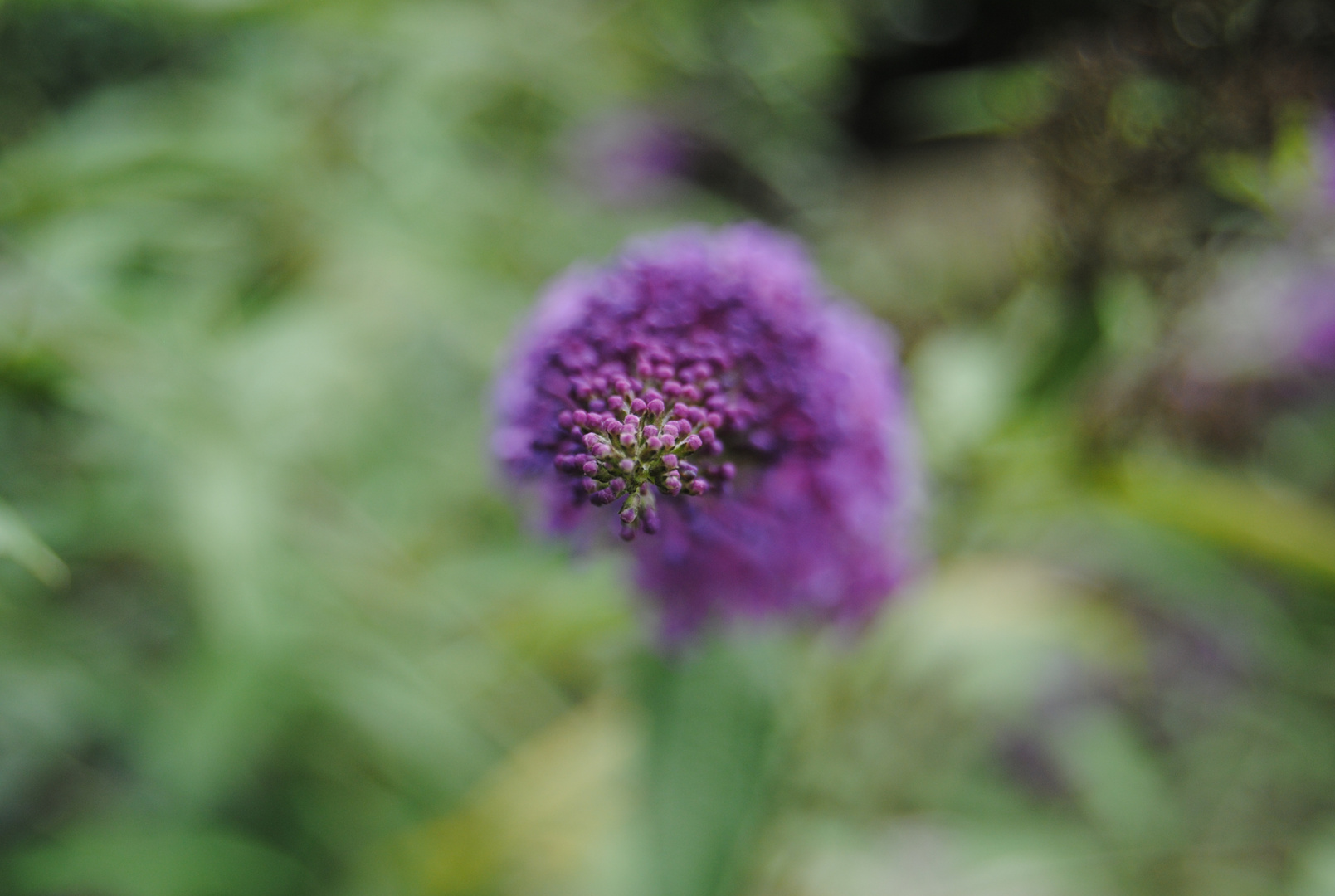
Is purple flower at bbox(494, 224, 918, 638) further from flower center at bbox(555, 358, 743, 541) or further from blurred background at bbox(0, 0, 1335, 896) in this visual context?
blurred background at bbox(0, 0, 1335, 896)

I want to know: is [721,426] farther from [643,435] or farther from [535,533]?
[535,533]

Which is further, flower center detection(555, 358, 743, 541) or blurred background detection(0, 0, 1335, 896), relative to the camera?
blurred background detection(0, 0, 1335, 896)

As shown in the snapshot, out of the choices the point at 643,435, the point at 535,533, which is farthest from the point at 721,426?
the point at 535,533

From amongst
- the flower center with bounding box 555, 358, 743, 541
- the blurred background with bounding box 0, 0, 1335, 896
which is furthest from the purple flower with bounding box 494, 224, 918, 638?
the blurred background with bounding box 0, 0, 1335, 896

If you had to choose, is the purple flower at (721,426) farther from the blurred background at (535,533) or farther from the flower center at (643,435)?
the blurred background at (535,533)

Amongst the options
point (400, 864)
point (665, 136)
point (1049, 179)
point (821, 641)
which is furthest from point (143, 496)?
point (665, 136)

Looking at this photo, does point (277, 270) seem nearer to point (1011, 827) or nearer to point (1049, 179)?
point (1049, 179)
